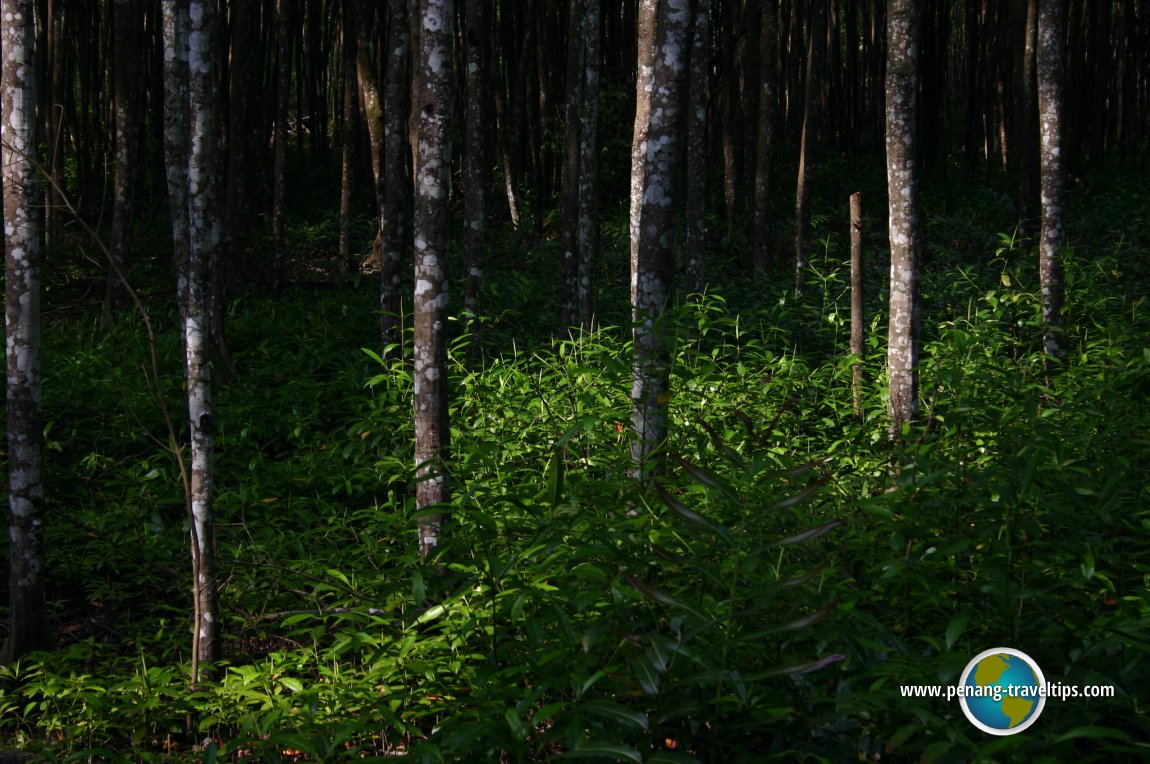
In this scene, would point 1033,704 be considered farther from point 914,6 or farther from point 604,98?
point 604,98

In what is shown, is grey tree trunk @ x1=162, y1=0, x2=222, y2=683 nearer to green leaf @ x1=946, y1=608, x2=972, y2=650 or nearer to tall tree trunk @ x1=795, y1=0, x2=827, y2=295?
green leaf @ x1=946, y1=608, x2=972, y2=650

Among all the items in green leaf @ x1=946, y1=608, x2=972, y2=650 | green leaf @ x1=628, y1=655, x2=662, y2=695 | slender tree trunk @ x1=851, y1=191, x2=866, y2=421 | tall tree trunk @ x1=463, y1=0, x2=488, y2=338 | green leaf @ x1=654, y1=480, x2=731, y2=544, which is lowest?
green leaf @ x1=628, y1=655, x2=662, y2=695

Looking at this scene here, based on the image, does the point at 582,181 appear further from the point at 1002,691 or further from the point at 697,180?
the point at 1002,691

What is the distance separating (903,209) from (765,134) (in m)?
5.48

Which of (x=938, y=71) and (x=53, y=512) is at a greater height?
(x=938, y=71)

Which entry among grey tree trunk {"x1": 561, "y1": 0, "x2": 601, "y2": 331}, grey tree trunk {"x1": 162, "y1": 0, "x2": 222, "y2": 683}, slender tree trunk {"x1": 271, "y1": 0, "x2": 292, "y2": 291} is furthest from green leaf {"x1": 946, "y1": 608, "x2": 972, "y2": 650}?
slender tree trunk {"x1": 271, "y1": 0, "x2": 292, "y2": 291}

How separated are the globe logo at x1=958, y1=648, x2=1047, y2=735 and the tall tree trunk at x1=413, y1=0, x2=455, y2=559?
8.57ft

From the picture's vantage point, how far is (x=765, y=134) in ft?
34.8

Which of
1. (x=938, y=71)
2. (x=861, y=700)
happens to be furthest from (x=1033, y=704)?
(x=938, y=71)

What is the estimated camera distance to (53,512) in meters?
5.73

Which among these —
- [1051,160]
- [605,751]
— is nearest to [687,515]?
[605,751]

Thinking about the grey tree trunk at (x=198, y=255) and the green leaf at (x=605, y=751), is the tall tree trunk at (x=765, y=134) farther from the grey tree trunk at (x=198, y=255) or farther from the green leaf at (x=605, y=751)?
the green leaf at (x=605, y=751)

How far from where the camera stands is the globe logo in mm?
2070

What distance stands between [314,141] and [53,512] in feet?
53.0
